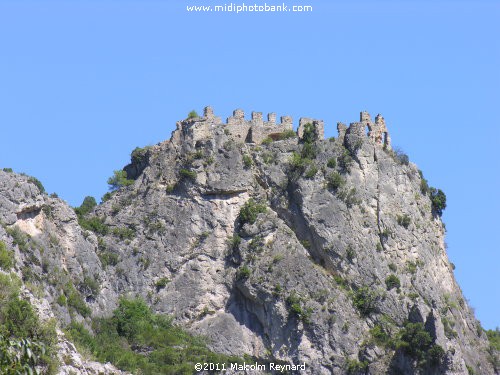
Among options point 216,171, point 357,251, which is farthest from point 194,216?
point 357,251

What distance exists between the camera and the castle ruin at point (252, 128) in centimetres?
7275

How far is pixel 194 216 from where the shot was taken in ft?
231

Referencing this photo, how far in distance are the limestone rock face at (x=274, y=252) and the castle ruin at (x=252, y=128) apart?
479 millimetres

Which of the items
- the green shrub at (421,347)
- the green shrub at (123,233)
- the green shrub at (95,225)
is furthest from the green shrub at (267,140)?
the green shrub at (421,347)

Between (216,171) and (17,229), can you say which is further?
(216,171)

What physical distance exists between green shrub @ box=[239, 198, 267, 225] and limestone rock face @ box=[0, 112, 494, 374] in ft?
0.63

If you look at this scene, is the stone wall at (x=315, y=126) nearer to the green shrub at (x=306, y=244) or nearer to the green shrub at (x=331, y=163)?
the green shrub at (x=331, y=163)

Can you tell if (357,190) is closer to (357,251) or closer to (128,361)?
(357,251)

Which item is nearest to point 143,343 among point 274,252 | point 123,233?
point 123,233

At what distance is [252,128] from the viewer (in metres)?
74.1

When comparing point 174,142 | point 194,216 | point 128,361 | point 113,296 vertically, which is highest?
point 174,142

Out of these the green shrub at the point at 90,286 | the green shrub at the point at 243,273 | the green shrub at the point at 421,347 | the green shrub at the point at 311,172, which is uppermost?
the green shrub at the point at 311,172

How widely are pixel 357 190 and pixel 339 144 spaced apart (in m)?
3.07

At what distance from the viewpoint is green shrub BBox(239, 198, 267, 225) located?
230 feet
